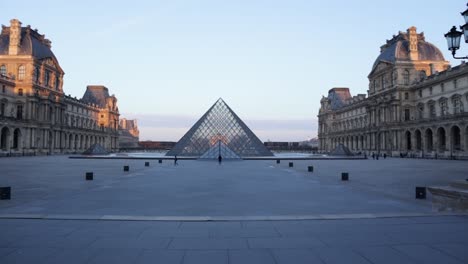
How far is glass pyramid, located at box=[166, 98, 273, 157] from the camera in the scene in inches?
1639

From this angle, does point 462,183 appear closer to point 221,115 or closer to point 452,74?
point 221,115

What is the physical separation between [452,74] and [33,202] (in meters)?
51.4

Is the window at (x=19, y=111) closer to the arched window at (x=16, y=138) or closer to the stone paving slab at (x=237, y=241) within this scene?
the arched window at (x=16, y=138)

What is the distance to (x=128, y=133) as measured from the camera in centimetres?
14112

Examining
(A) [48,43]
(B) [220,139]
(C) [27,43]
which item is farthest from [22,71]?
(B) [220,139]

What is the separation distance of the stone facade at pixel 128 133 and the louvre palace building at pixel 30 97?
6042 cm

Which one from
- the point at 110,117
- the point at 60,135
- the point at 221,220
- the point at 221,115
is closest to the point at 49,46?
the point at 60,135

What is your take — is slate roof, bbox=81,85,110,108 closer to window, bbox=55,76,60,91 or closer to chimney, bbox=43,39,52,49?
chimney, bbox=43,39,52,49

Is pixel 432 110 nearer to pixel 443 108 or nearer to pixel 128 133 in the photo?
pixel 443 108

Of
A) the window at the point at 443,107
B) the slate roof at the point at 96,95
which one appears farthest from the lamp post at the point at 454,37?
the slate roof at the point at 96,95

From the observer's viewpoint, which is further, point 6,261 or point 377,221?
point 377,221

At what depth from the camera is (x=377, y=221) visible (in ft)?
21.8

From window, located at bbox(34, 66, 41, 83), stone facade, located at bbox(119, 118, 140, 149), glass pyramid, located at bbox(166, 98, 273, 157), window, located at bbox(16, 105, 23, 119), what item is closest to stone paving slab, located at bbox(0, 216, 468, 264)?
glass pyramid, located at bbox(166, 98, 273, 157)

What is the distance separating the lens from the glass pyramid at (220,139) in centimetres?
4162
